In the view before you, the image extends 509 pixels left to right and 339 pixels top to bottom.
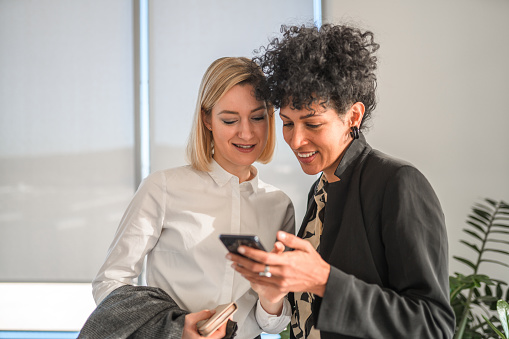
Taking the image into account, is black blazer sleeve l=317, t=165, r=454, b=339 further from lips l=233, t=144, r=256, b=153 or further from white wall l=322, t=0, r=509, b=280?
white wall l=322, t=0, r=509, b=280

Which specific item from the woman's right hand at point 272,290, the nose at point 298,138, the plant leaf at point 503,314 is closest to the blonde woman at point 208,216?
the nose at point 298,138

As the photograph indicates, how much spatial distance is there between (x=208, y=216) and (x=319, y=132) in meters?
0.51

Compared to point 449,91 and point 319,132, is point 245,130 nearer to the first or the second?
point 319,132

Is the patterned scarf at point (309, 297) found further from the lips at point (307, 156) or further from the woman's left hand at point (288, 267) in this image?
the woman's left hand at point (288, 267)

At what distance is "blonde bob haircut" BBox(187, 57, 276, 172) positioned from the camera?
162cm

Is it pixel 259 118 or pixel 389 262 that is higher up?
pixel 259 118

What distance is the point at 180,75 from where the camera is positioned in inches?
157

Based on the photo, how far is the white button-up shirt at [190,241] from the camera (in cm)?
157

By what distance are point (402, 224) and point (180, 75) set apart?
3.13 metres

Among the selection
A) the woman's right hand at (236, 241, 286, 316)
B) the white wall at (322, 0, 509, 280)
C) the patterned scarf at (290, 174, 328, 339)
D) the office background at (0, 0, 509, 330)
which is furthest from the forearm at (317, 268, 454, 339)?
the office background at (0, 0, 509, 330)

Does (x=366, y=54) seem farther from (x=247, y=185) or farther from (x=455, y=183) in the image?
(x=455, y=183)

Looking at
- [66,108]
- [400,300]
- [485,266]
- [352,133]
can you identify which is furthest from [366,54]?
[66,108]

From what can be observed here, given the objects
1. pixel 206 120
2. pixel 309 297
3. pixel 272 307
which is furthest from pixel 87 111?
pixel 309 297

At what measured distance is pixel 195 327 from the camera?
4.56 ft
